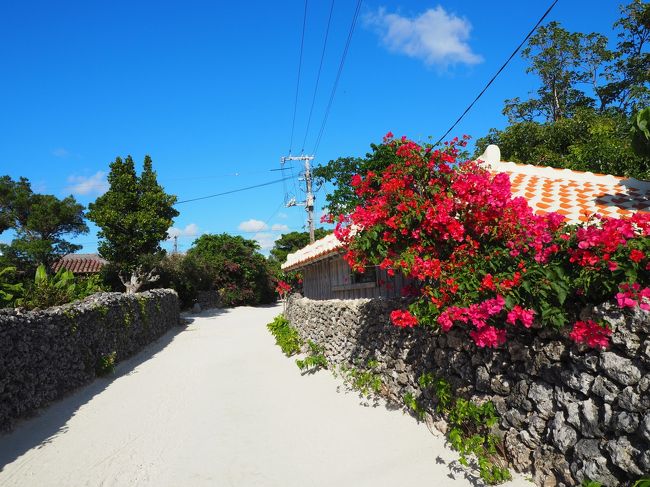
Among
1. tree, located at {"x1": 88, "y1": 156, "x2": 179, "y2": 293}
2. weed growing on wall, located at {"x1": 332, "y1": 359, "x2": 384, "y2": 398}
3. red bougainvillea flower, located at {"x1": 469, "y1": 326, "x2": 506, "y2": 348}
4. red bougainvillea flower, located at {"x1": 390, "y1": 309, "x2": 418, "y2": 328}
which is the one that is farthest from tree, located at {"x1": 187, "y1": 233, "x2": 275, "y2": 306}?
red bougainvillea flower, located at {"x1": 469, "y1": 326, "x2": 506, "y2": 348}

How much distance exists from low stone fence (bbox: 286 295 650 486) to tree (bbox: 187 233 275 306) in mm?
28340

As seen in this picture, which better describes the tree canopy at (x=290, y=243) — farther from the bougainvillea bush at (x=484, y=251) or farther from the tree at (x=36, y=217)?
the bougainvillea bush at (x=484, y=251)

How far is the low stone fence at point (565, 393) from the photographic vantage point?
132 inches

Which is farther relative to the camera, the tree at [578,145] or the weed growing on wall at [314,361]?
the tree at [578,145]

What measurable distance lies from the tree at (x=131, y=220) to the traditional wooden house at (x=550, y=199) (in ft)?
38.7

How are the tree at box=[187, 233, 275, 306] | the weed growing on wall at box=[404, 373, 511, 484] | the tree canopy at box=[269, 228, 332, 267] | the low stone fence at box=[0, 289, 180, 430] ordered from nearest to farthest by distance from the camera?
1. the weed growing on wall at box=[404, 373, 511, 484]
2. the low stone fence at box=[0, 289, 180, 430]
3. the tree at box=[187, 233, 275, 306]
4. the tree canopy at box=[269, 228, 332, 267]

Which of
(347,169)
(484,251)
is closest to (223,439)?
(484,251)

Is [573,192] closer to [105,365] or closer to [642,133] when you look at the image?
[642,133]

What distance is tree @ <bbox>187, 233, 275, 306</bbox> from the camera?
33.3 meters

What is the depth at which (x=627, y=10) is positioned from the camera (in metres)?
21.6

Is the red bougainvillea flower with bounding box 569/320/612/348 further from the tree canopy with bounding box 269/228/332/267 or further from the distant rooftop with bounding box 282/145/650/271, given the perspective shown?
the tree canopy with bounding box 269/228/332/267

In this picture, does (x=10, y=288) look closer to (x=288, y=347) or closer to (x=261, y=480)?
(x=288, y=347)

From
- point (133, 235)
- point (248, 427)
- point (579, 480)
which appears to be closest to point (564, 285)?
point (579, 480)

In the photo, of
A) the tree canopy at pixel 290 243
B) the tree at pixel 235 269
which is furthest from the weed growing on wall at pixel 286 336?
the tree canopy at pixel 290 243
